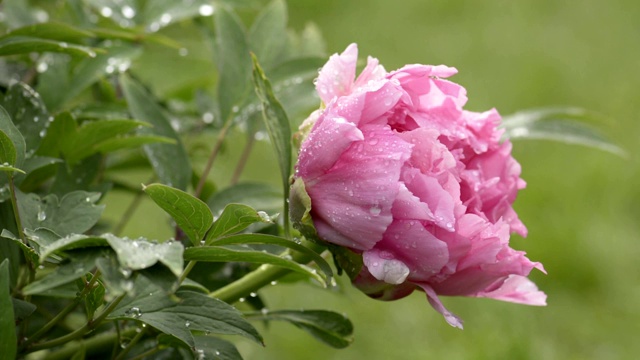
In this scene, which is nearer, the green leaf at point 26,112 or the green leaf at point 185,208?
the green leaf at point 185,208

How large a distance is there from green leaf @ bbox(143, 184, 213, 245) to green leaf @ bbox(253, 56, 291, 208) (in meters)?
0.08

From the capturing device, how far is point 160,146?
697 mm

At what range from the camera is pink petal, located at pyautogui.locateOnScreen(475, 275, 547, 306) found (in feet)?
1.83

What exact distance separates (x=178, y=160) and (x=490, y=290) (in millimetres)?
281

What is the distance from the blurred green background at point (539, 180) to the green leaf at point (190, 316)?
872mm

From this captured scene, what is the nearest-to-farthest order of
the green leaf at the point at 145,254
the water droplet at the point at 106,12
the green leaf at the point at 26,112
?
the green leaf at the point at 145,254
the green leaf at the point at 26,112
the water droplet at the point at 106,12

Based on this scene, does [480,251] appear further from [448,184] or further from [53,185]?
[53,185]

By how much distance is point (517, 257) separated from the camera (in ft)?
1.68

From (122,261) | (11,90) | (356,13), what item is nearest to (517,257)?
(122,261)

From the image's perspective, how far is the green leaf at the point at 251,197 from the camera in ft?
2.36

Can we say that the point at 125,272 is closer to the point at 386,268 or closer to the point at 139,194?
the point at 386,268

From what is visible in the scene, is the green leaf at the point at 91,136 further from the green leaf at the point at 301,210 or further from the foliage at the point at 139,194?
the green leaf at the point at 301,210

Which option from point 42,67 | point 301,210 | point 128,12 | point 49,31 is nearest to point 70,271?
point 301,210

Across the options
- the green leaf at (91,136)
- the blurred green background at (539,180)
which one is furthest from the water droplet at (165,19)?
the blurred green background at (539,180)
